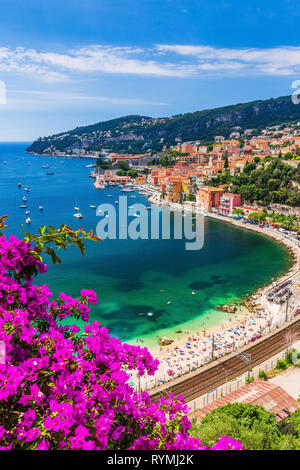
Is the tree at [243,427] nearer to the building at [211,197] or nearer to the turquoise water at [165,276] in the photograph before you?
the turquoise water at [165,276]

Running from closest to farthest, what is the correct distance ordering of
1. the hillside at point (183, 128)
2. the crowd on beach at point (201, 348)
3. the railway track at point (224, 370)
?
1. the railway track at point (224, 370)
2. the crowd on beach at point (201, 348)
3. the hillside at point (183, 128)

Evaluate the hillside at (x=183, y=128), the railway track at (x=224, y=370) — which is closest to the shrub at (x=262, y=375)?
the railway track at (x=224, y=370)

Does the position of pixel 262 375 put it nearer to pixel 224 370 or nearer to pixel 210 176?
pixel 224 370

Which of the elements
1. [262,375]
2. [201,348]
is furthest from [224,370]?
[201,348]

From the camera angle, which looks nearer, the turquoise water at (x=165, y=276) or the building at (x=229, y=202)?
the turquoise water at (x=165, y=276)

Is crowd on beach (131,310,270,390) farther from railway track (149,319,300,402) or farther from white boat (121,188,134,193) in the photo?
white boat (121,188,134,193)
